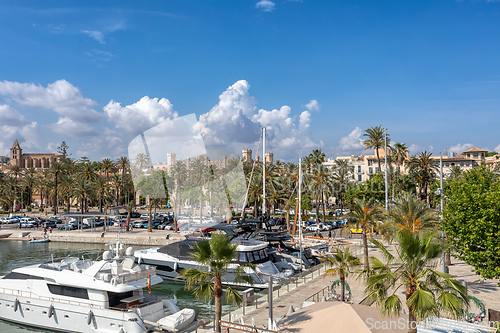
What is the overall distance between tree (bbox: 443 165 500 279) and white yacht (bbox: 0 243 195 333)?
42.6 feet

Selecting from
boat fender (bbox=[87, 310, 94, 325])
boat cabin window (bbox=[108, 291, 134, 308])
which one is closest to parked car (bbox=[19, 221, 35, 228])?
boat fender (bbox=[87, 310, 94, 325])

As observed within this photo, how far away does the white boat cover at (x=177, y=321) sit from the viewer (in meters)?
15.5

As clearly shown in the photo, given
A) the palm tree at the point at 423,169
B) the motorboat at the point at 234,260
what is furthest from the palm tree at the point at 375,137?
the motorboat at the point at 234,260

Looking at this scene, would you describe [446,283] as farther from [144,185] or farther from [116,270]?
[144,185]

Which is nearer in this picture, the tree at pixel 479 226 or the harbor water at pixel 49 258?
the tree at pixel 479 226

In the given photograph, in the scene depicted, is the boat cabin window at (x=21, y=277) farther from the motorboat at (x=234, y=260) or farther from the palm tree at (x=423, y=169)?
the palm tree at (x=423, y=169)

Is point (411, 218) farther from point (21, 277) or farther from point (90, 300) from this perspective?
point (21, 277)

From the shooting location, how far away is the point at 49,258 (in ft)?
123

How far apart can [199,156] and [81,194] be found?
120 feet

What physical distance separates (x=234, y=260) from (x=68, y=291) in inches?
434

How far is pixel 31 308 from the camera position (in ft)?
59.3

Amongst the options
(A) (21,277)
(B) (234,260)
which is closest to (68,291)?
(A) (21,277)

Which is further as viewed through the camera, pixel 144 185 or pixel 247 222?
pixel 144 185

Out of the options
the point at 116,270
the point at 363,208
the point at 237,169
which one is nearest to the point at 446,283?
the point at 116,270
